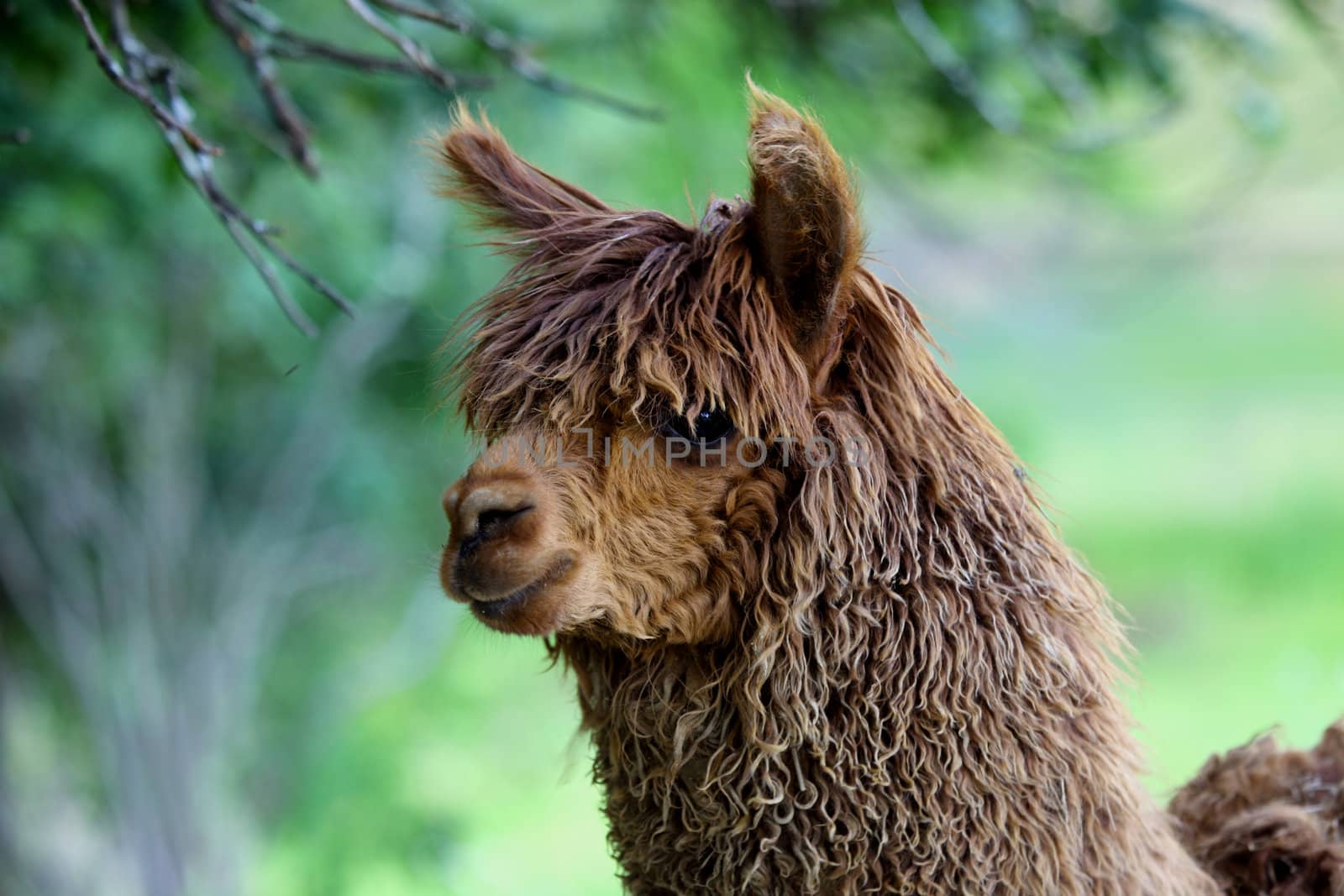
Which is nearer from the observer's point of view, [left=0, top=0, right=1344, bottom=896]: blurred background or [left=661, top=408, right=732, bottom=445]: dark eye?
[left=661, top=408, right=732, bottom=445]: dark eye

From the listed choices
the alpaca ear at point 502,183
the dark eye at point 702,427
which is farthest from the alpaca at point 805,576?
the alpaca ear at point 502,183

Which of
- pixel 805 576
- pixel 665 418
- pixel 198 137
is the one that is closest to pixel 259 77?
pixel 198 137

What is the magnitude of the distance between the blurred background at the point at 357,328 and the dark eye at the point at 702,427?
0.45 metres

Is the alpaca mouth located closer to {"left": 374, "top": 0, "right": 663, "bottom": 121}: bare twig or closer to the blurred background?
the blurred background

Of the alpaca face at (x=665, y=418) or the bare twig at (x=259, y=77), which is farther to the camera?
the bare twig at (x=259, y=77)

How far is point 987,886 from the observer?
158 cm

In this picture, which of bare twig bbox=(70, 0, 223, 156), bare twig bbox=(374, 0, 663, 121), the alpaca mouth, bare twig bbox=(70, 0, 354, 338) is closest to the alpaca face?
the alpaca mouth

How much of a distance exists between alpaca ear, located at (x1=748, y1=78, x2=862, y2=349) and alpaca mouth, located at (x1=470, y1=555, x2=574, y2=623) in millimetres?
458

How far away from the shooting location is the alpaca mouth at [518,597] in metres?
1.49

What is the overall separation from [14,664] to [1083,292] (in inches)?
494

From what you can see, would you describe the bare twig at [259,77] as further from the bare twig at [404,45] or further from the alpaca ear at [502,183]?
the alpaca ear at [502,183]

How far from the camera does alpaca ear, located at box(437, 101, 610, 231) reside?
1863mm

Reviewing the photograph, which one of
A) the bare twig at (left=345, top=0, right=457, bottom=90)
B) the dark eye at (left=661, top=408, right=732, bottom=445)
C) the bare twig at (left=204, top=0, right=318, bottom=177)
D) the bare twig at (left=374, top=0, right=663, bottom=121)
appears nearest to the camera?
the dark eye at (left=661, top=408, right=732, bottom=445)

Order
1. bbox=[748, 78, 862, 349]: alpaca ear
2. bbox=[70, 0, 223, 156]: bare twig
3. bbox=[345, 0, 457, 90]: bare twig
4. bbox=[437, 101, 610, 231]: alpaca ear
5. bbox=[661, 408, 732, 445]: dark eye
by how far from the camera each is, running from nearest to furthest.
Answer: bbox=[748, 78, 862, 349]: alpaca ear → bbox=[661, 408, 732, 445]: dark eye → bbox=[70, 0, 223, 156]: bare twig → bbox=[437, 101, 610, 231]: alpaca ear → bbox=[345, 0, 457, 90]: bare twig
